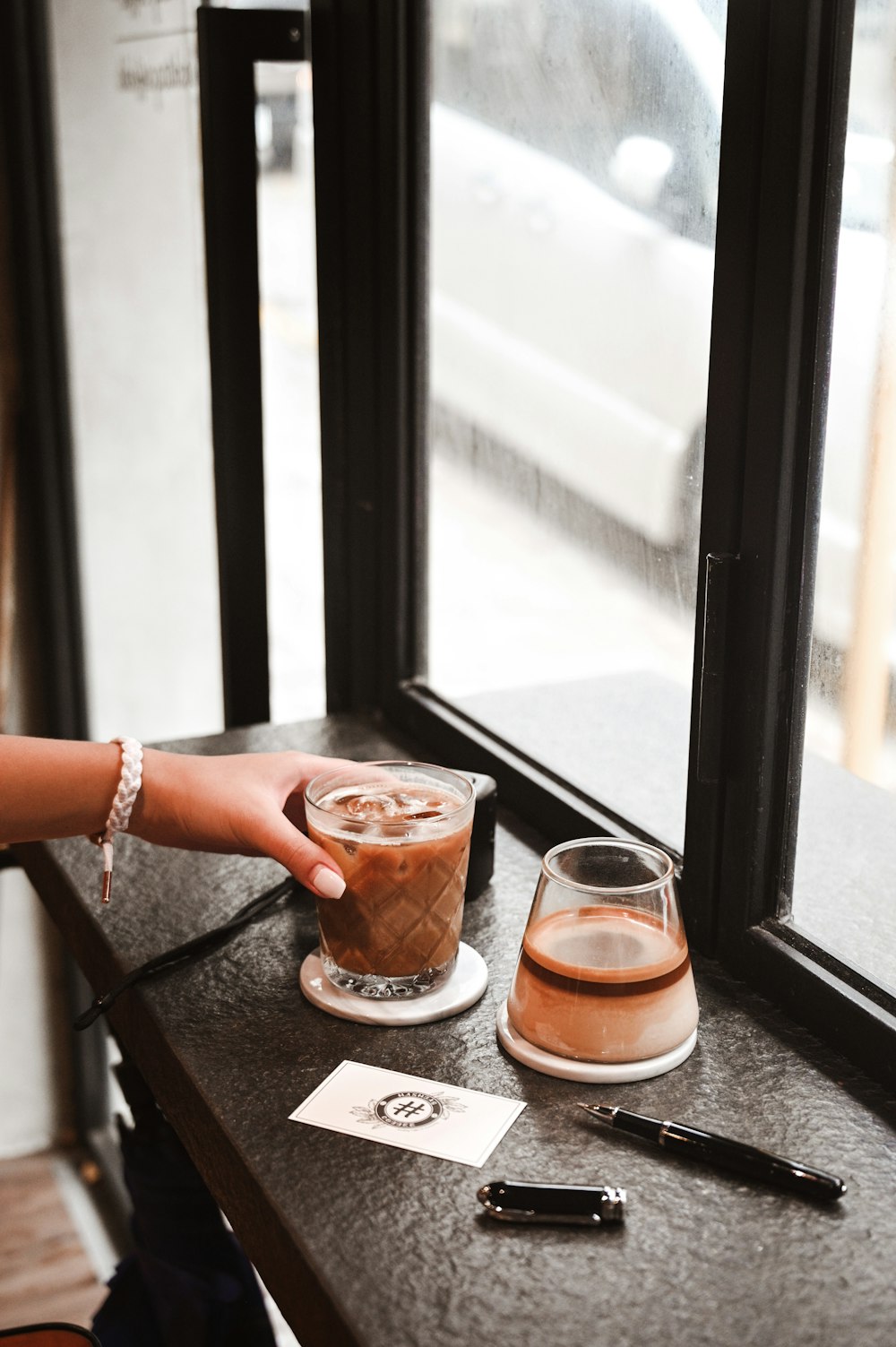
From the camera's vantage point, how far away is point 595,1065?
0.90 m

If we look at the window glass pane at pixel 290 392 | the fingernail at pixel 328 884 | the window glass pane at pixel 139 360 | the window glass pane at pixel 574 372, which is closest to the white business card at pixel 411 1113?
the fingernail at pixel 328 884

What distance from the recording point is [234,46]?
1.50m

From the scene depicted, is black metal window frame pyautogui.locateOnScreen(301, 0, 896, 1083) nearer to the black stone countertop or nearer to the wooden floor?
the black stone countertop

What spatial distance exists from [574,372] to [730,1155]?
0.77 meters

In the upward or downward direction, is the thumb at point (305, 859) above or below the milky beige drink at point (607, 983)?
above

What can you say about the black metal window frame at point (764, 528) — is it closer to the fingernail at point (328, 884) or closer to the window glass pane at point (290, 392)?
the fingernail at point (328, 884)

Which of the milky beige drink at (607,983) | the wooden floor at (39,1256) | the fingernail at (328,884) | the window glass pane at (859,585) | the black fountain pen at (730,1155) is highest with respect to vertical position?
the window glass pane at (859,585)

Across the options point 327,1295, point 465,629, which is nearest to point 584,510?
point 465,629

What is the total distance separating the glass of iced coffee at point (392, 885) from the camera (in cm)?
95

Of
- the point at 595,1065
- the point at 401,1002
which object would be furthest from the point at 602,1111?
the point at 401,1002

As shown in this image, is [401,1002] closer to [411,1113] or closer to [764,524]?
[411,1113]

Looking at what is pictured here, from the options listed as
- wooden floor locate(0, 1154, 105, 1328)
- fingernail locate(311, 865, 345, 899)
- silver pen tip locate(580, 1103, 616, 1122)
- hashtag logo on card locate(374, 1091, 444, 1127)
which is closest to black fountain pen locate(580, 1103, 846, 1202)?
silver pen tip locate(580, 1103, 616, 1122)

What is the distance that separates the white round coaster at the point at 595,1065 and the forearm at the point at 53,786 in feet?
1.26

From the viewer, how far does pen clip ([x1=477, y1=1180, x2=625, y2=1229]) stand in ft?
2.50
